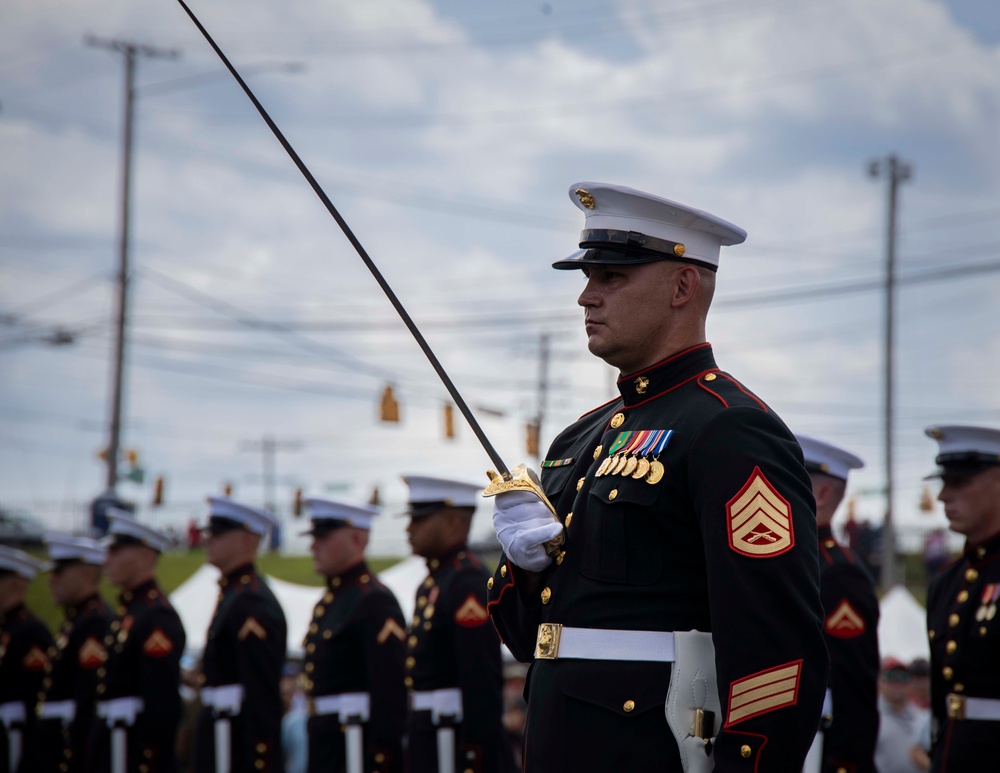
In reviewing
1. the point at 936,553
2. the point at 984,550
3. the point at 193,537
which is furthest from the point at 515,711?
the point at 193,537

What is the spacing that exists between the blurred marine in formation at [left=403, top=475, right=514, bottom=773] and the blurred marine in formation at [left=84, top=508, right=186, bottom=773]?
2.06m

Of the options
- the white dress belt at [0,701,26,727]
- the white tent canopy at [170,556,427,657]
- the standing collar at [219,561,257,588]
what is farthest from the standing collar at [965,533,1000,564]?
the white tent canopy at [170,556,427,657]

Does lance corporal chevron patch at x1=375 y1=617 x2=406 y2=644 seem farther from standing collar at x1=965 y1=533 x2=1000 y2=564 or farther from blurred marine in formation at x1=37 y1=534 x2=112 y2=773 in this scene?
standing collar at x1=965 y1=533 x2=1000 y2=564

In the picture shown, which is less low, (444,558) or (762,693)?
(444,558)

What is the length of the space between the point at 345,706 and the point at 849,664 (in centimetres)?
324

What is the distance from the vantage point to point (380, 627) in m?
7.80

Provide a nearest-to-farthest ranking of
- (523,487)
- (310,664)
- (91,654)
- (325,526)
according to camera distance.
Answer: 1. (523,487)
2. (310,664)
3. (325,526)
4. (91,654)

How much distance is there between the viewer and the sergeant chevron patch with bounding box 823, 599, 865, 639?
19.8 ft

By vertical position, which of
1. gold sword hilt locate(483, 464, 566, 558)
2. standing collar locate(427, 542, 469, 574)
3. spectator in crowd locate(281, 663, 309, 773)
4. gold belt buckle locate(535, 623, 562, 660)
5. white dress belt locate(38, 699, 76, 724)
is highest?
gold sword hilt locate(483, 464, 566, 558)

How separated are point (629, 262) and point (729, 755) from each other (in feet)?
4.18

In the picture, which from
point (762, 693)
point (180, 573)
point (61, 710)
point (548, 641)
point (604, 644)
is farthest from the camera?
point (180, 573)

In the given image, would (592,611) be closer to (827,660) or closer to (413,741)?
(827,660)

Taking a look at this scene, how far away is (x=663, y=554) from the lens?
3.08 m

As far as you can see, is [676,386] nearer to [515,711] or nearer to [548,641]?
[548,641]
